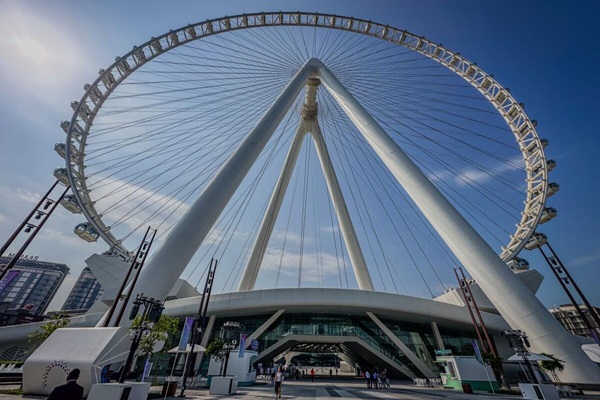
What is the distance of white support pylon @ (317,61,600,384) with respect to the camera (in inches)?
488

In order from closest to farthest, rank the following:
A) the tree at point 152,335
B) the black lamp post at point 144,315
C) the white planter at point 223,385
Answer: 1. the black lamp post at point 144,315
2. the tree at point 152,335
3. the white planter at point 223,385

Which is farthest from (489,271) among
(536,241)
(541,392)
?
(536,241)

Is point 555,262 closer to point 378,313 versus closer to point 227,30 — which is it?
point 378,313

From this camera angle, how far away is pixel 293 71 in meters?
27.4

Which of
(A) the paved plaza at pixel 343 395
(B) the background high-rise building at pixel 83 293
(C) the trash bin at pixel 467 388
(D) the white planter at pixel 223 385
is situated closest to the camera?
(A) the paved plaza at pixel 343 395

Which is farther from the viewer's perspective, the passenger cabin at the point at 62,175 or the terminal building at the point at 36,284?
the terminal building at the point at 36,284

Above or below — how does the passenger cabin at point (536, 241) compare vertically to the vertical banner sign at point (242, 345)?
above

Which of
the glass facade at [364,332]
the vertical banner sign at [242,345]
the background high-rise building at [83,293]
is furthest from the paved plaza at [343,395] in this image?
the background high-rise building at [83,293]

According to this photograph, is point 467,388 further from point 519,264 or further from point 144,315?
point 144,315

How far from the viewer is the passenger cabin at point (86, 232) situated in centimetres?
2489

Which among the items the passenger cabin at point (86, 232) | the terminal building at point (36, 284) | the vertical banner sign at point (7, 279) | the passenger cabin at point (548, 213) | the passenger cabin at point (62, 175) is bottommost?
the vertical banner sign at point (7, 279)

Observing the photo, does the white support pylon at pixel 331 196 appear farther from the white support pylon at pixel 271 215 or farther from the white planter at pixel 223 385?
the white planter at pixel 223 385

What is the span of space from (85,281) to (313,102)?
135 m

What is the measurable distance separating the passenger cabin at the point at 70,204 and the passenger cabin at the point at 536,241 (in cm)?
4349
